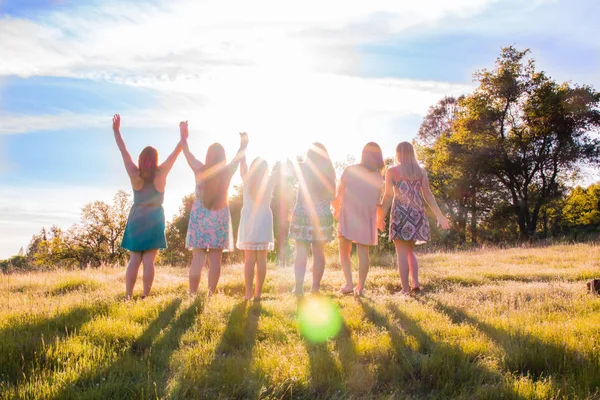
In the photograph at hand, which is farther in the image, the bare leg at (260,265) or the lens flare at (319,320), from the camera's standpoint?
the bare leg at (260,265)

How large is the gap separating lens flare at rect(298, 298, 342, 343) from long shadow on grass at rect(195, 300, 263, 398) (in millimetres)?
618

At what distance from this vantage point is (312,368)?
4016 mm

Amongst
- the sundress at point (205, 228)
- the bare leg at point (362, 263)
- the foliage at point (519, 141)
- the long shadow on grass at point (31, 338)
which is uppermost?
the foliage at point (519, 141)

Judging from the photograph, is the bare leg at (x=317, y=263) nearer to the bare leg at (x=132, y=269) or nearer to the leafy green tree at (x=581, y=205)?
the bare leg at (x=132, y=269)

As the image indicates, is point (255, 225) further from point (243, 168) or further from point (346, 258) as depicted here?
point (346, 258)

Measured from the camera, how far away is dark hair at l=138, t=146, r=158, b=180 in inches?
288

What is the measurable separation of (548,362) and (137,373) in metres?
3.74

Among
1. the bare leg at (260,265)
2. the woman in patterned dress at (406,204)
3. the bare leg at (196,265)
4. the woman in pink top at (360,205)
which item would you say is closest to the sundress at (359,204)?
the woman in pink top at (360,205)

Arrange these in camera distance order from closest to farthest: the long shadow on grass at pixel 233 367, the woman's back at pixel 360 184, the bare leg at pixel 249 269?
the long shadow on grass at pixel 233 367, the bare leg at pixel 249 269, the woman's back at pixel 360 184

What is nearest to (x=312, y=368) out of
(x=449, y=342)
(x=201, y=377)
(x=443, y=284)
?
(x=201, y=377)

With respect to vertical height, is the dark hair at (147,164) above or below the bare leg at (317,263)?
above

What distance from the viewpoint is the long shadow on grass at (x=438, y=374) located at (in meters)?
3.85

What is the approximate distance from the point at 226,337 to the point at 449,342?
2334 mm

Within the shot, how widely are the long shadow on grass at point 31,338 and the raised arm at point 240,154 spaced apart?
9.21 feet
